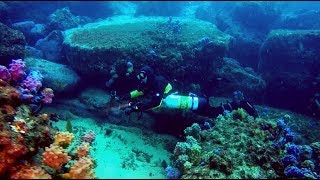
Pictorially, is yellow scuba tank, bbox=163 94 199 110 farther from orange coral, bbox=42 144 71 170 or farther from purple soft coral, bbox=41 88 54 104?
orange coral, bbox=42 144 71 170

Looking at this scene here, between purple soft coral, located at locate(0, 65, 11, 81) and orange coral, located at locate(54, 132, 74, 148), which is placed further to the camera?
purple soft coral, located at locate(0, 65, 11, 81)

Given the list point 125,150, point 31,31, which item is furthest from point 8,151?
point 31,31

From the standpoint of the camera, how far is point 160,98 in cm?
699

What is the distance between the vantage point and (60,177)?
14.2ft

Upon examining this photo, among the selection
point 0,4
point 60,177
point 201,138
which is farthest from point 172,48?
point 0,4

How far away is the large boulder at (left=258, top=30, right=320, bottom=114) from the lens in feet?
35.8

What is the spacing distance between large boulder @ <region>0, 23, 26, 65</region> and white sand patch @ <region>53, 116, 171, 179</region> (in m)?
2.43

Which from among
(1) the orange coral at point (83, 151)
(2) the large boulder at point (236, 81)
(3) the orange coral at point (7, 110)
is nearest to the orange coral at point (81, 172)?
(1) the orange coral at point (83, 151)

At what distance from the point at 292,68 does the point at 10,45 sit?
33.2 feet

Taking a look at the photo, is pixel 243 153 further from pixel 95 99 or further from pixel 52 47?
pixel 52 47

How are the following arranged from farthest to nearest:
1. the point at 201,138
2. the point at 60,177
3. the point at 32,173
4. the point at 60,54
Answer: the point at 60,54, the point at 201,138, the point at 60,177, the point at 32,173

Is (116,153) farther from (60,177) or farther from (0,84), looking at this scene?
(0,84)

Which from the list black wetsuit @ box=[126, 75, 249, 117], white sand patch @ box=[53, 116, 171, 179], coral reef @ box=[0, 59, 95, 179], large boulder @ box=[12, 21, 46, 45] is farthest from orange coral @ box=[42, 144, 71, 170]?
large boulder @ box=[12, 21, 46, 45]

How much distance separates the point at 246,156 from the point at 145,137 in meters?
3.07
